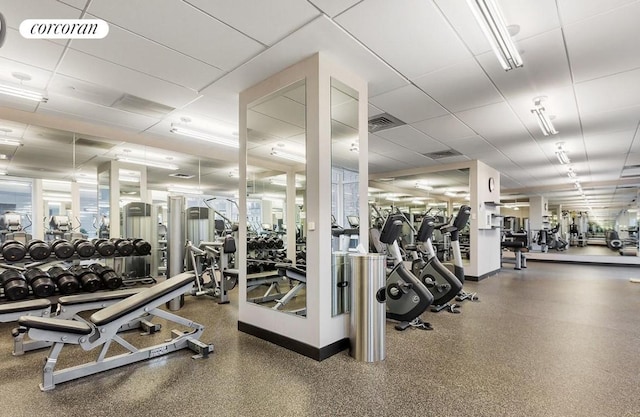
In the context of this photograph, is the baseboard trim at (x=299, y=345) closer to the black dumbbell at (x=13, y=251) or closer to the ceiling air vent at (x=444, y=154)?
the black dumbbell at (x=13, y=251)

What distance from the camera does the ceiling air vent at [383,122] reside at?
4.71 m

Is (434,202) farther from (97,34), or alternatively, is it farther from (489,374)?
(97,34)

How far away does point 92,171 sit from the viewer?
6.27 metres

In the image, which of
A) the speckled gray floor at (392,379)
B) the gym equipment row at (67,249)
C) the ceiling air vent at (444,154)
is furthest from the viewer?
Result: the ceiling air vent at (444,154)

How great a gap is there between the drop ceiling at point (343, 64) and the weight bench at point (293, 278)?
Result: 2.15m

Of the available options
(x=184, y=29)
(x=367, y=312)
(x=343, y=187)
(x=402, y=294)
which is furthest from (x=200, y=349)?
(x=184, y=29)

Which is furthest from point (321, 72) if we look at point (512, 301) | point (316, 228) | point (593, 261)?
point (593, 261)

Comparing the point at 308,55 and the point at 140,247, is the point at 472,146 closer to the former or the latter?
the point at 308,55

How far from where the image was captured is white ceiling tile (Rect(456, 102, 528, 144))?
14.6 feet

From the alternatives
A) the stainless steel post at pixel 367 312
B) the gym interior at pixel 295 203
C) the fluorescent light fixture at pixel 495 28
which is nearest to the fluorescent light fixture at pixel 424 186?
the gym interior at pixel 295 203

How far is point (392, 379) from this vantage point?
257 cm

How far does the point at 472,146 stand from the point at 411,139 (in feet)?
4.57

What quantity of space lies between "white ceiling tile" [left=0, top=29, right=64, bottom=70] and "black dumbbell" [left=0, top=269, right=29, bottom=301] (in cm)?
241

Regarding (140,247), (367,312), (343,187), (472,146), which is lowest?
(367,312)
